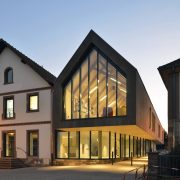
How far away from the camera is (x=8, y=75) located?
3678cm

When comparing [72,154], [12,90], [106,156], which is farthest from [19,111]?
[106,156]

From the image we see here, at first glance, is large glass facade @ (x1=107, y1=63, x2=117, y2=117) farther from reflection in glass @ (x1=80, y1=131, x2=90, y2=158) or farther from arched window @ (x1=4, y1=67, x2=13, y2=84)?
arched window @ (x1=4, y1=67, x2=13, y2=84)

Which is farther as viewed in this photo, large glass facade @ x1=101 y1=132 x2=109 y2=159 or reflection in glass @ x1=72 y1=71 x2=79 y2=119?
large glass facade @ x1=101 y1=132 x2=109 y2=159

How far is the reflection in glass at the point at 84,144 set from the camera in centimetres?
3209

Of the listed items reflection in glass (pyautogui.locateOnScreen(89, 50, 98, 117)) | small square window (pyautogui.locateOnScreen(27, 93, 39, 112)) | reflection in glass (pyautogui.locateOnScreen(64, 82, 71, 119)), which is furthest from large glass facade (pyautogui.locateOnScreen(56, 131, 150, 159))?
small square window (pyautogui.locateOnScreen(27, 93, 39, 112))

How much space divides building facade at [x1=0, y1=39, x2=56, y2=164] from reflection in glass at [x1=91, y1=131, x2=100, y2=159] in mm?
3987

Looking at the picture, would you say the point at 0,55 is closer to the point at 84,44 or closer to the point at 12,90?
the point at 12,90

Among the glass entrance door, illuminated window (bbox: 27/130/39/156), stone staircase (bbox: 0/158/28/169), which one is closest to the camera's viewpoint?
stone staircase (bbox: 0/158/28/169)

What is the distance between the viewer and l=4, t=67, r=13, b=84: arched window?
3641cm

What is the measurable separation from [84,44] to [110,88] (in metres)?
4.65

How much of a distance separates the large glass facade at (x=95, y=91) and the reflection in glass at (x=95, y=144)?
8.04 ft

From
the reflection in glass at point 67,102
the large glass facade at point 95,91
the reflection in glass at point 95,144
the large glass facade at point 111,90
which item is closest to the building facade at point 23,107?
the reflection in glass at point 67,102

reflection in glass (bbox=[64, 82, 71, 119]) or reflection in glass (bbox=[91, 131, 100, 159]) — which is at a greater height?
reflection in glass (bbox=[64, 82, 71, 119])

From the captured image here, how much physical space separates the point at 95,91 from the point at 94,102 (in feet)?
3.11
